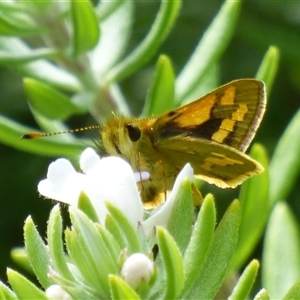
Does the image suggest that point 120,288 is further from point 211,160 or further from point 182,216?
point 211,160

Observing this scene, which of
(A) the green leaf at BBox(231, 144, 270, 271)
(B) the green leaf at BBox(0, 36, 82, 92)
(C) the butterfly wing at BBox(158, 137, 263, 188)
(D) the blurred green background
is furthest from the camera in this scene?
(D) the blurred green background

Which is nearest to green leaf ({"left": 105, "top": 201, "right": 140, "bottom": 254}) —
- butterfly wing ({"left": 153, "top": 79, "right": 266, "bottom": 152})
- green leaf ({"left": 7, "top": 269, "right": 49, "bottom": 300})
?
green leaf ({"left": 7, "top": 269, "right": 49, "bottom": 300})

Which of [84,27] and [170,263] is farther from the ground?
[84,27]

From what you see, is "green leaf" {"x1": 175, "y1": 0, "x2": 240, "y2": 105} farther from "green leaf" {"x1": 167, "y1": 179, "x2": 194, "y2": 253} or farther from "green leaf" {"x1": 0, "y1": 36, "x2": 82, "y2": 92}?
"green leaf" {"x1": 167, "y1": 179, "x2": 194, "y2": 253}

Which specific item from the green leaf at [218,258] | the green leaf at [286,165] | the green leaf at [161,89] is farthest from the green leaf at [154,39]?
the green leaf at [218,258]

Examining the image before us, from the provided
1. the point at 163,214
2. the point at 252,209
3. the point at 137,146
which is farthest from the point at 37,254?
the point at 252,209

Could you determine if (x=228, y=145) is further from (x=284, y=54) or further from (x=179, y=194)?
(x=284, y=54)
